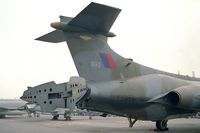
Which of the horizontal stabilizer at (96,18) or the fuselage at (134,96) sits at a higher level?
the horizontal stabilizer at (96,18)

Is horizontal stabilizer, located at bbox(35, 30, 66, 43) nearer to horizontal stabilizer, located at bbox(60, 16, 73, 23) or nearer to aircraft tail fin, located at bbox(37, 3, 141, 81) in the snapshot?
aircraft tail fin, located at bbox(37, 3, 141, 81)

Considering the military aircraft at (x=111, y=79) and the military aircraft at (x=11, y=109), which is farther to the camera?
the military aircraft at (x=11, y=109)

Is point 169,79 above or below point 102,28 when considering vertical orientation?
below

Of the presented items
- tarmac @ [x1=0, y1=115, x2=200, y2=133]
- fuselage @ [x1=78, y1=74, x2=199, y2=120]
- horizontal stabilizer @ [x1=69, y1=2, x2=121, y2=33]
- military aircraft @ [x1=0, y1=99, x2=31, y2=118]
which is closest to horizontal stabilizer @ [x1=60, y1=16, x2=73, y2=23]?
horizontal stabilizer @ [x1=69, y1=2, x2=121, y2=33]

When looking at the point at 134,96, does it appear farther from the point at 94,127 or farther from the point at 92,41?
the point at 94,127

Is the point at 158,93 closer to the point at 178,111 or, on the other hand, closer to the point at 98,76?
the point at 178,111

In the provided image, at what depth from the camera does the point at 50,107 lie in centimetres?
3170

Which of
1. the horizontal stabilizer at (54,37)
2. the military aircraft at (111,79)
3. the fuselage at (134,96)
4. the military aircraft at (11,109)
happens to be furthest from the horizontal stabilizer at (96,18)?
the military aircraft at (11,109)

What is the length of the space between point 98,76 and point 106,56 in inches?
35.5

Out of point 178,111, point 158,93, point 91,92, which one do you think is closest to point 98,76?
point 91,92

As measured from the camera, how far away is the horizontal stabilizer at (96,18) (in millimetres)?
10562

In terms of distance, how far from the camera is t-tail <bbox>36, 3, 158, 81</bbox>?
10984 millimetres

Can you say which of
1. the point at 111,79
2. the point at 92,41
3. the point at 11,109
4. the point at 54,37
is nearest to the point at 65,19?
the point at 54,37

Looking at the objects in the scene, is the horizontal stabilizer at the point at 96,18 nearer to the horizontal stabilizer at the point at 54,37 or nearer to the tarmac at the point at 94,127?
the horizontal stabilizer at the point at 54,37
